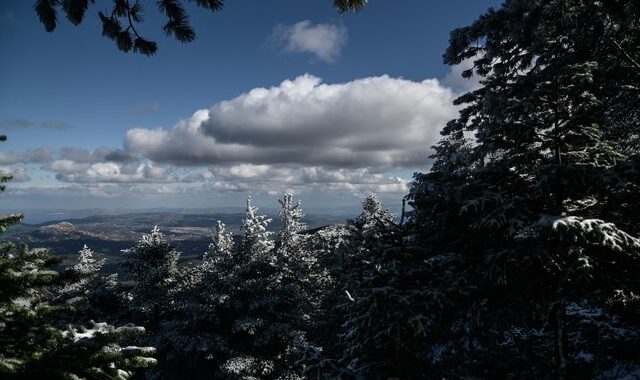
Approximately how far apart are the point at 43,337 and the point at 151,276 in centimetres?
2843

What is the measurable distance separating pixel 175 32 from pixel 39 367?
3378 mm

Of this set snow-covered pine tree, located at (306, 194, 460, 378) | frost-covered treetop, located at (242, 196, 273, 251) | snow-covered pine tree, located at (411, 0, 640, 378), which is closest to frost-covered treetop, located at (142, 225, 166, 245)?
frost-covered treetop, located at (242, 196, 273, 251)

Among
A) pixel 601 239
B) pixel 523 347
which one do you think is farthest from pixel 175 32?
pixel 523 347

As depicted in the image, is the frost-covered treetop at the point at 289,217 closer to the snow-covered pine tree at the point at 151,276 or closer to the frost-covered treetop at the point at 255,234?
the frost-covered treetop at the point at 255,234

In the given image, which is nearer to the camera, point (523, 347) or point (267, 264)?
point (523, 347)

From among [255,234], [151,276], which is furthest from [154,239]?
[255,234]

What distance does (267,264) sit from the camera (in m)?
28.3

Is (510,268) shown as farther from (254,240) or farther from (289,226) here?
(289,226)

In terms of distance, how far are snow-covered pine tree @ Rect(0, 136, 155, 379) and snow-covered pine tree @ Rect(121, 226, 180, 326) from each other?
2811 centimetres

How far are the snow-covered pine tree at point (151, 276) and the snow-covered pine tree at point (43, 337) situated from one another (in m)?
28.1

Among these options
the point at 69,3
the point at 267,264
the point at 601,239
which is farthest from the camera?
the point at 267,264

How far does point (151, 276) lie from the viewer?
98.3ft

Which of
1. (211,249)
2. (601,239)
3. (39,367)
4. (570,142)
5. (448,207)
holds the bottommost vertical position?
(211,249)

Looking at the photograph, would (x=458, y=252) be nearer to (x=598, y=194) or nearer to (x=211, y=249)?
(x=598, y=194)
